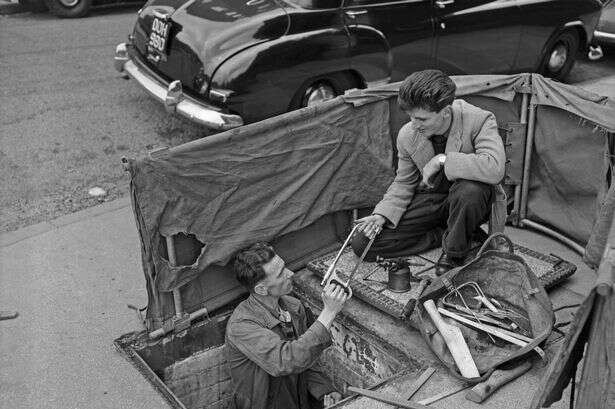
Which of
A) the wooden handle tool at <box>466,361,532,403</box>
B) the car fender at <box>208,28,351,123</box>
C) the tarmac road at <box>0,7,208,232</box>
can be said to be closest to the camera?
the wooden handle tool at <box>466,361,532,403</box>

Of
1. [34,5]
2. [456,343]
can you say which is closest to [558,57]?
[456,343]

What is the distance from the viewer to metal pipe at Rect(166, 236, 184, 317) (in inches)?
147

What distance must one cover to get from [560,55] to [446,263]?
5103 mm

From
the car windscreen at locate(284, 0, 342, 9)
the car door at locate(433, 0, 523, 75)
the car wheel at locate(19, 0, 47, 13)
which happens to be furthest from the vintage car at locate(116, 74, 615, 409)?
the car wheel at locate(19, 0, 47, 13)

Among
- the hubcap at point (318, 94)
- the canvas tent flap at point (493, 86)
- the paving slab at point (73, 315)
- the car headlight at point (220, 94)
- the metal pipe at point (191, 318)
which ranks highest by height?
the canvas tent flap at point (493, 86)

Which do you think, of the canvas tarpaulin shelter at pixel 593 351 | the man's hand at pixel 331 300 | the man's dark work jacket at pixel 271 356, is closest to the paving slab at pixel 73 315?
the man's dark work jacket at pixel 271 356

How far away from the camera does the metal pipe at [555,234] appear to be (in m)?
4.66

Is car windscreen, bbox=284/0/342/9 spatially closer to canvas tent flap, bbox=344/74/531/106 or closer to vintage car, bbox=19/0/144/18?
canvas tent flap, bbox=344/74/531/106

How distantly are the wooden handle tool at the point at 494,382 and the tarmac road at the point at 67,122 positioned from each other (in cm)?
371

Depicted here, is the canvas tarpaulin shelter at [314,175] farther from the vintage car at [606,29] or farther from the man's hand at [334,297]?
the vintage car at [606,29]

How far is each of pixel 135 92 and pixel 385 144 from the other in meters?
4.32

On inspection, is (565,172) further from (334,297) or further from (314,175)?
(334,297)

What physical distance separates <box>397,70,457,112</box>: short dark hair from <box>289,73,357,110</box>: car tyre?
2419 millimetres

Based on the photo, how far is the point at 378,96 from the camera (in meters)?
4.46
